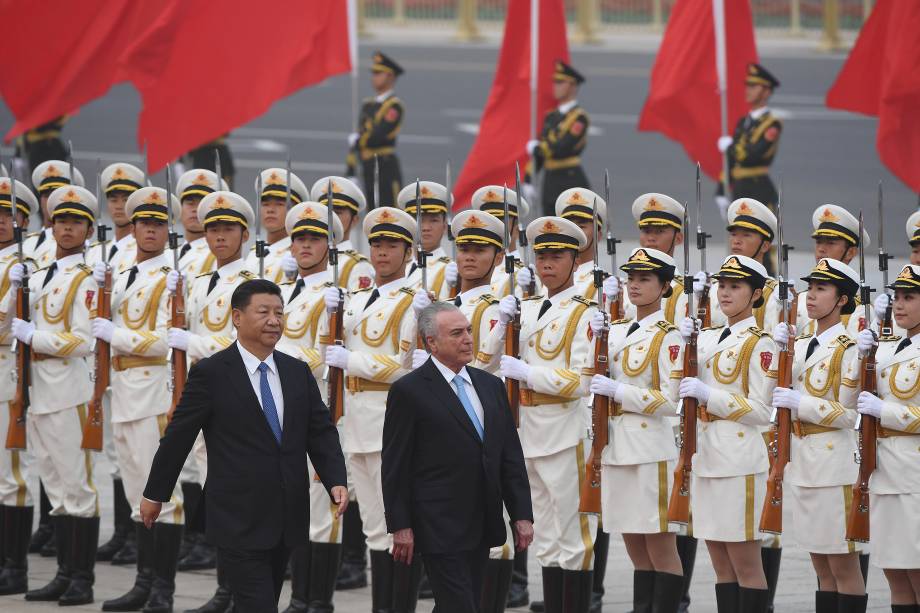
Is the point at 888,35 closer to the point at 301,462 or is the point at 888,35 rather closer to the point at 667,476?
the point at 667,476

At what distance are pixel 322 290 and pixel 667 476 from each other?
224cm

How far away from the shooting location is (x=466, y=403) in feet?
27.3

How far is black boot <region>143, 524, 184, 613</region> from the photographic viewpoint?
10633 mm

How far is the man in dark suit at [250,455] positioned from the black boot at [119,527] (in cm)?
395

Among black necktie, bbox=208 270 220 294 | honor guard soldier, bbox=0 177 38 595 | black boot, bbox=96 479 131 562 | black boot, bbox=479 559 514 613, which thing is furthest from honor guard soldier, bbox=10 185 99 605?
black boot, bbox=479 559 514 613

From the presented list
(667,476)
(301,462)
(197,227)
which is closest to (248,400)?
(301,462)

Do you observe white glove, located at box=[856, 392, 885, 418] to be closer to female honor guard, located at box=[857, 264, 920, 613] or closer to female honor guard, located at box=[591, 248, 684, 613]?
female honor guard, located at box=[857, 264, 920, 613]

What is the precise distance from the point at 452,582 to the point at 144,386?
135 inches

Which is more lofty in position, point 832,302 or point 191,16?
point 191,16

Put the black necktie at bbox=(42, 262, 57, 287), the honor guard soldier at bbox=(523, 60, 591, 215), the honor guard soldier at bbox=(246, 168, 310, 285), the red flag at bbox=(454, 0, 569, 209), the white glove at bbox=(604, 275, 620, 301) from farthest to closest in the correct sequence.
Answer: the honor guard soldier at bbox=(523, 60, 591, 215) < the red flag at bbox=(454, 0, 569, 209) < the honor guard soldier at bbox=(246, 168, 310, 285) < the black necktie at bbox=(42, 262, 57, 287) < the white glove at bbox=(604, 275, 620, 301)

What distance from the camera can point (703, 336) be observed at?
384 inches

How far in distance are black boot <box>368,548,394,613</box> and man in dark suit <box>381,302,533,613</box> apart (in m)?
2.00

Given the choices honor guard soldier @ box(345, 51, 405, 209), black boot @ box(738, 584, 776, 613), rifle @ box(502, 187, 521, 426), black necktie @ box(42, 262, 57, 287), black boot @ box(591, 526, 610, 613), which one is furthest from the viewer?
honor guard soldier @ box(345, 51, 405, 209)

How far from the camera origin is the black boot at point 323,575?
10.6m
